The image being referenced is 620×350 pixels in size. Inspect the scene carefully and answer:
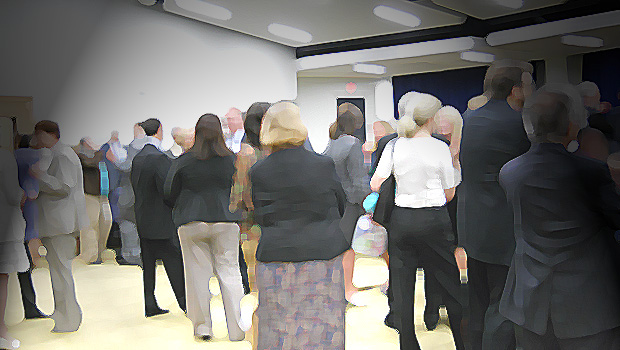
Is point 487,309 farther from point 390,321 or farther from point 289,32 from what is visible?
point 289,32

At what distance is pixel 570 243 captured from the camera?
202 cm

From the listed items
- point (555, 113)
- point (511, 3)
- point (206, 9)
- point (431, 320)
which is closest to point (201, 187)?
point (431, 320)

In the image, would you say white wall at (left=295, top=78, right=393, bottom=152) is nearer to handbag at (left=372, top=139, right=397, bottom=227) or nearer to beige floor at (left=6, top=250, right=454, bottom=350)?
beige floor at (left=6, top=250, right=454, bottom=350)

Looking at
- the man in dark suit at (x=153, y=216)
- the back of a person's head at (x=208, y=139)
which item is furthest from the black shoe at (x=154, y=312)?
the back of a person's head at (x=208, y=139)

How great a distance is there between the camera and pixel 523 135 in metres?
2.63

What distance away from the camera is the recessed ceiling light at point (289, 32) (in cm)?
950

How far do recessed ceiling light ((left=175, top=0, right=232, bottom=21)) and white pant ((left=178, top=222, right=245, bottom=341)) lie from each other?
5.37 meters

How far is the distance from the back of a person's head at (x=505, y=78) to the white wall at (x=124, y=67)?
565 centimetres

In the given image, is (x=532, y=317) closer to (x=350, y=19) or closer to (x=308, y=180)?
(x=308, y=180)

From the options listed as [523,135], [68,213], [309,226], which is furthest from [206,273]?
[523,135]

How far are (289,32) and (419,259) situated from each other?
24.1ft

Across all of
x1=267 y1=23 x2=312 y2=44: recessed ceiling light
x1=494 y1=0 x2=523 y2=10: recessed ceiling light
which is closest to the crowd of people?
x1=494 y1=0 x2=523 y2=10: recessed ceiling light

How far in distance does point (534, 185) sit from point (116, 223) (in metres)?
5.90

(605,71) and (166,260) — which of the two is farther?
(605,71)
